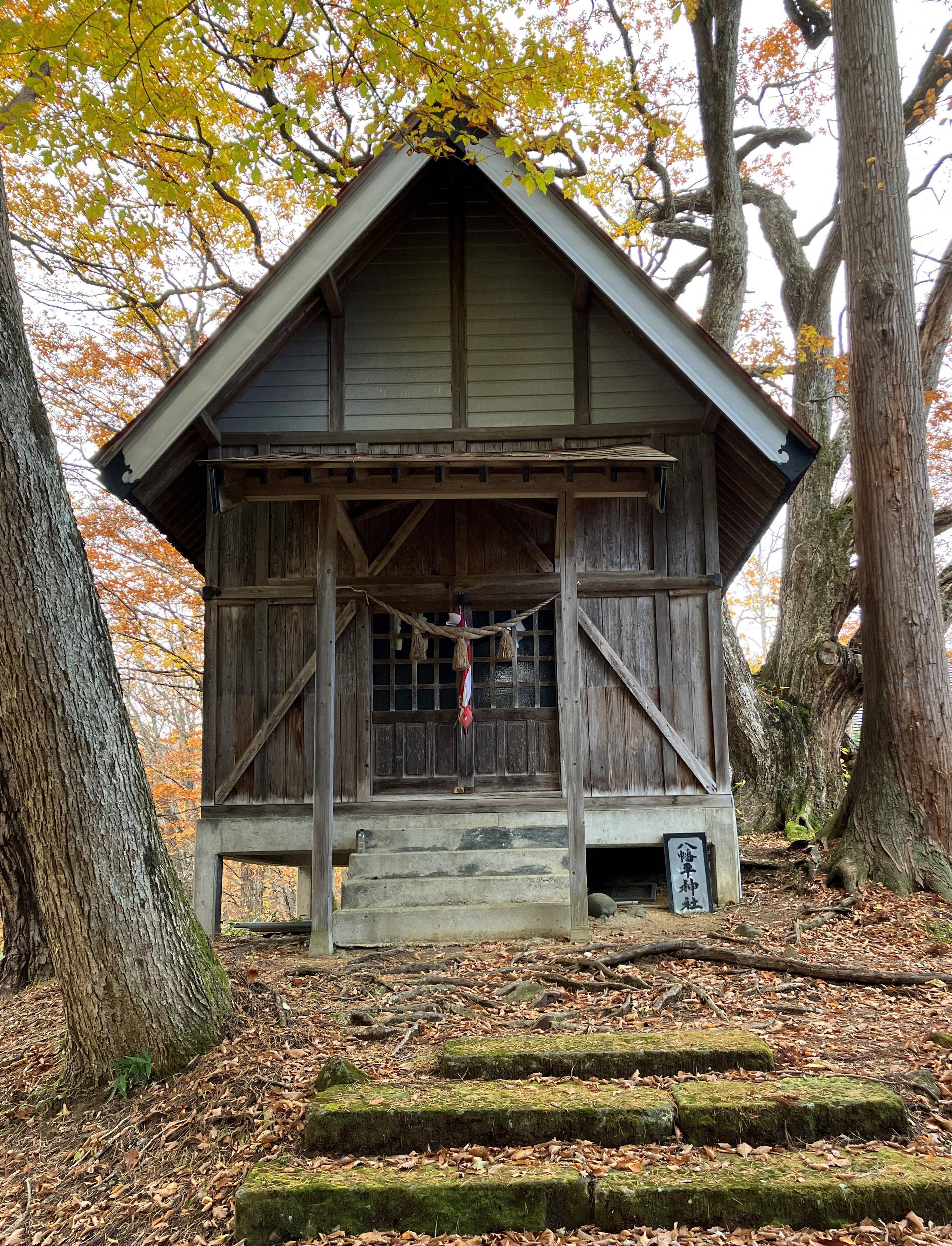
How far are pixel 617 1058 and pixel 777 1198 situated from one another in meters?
1.05

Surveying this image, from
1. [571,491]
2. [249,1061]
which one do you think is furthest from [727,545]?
[249,1061]

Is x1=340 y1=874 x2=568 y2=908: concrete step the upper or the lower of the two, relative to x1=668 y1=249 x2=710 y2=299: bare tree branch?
lower

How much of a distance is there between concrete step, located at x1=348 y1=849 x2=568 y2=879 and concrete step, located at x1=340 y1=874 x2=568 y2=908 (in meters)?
0.12

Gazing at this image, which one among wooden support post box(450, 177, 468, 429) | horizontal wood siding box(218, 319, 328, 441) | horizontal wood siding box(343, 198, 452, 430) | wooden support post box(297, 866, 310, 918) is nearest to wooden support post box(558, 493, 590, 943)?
wooden support post box(450, 177, 468, 429)

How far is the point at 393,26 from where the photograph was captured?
652cm

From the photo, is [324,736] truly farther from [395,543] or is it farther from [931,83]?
[931,83]

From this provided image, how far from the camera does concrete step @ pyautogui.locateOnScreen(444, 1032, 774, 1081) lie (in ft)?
13.0

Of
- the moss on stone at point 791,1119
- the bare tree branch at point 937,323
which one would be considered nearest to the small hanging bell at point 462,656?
the moss on stone at point 791,1119

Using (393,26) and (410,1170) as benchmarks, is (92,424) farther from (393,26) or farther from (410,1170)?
(410,1170)

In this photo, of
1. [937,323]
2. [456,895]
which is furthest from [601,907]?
[937,323]

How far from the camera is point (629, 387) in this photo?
28.5 ft

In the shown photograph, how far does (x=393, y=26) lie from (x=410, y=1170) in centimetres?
736

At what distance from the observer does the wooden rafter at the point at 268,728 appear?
8.34 metres

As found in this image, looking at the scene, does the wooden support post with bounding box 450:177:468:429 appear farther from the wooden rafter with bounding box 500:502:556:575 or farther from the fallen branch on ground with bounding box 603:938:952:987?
the fallen branch on ground with bounding box 603:938:952:987
